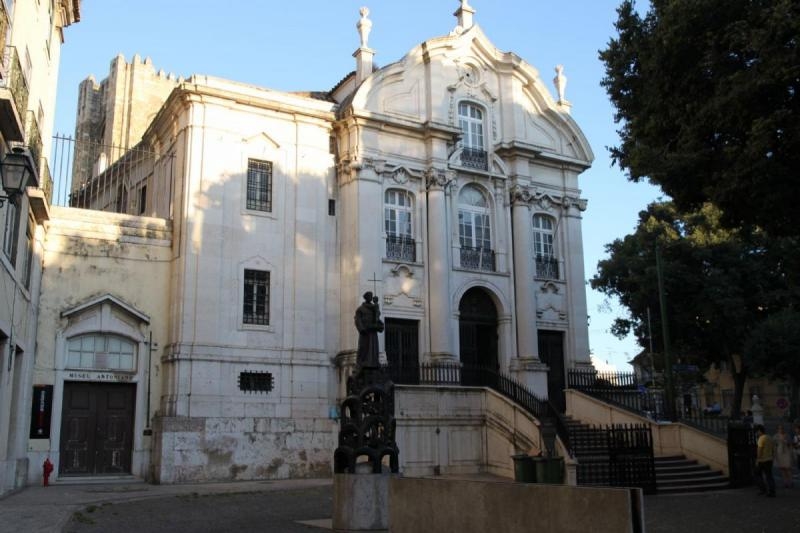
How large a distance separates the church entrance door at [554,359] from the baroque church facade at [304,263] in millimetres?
82

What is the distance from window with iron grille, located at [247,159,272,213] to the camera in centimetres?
2444

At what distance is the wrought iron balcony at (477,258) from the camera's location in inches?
1085

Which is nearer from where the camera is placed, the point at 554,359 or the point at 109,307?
the point at 109,307

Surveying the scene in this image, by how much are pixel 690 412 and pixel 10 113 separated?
34423 mm

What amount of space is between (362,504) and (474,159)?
18159 millimetres

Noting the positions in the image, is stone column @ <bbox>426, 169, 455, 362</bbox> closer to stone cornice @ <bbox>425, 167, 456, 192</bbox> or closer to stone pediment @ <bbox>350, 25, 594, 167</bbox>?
stone cornice @ <bbox>425, 167, 456, 192</bbox>

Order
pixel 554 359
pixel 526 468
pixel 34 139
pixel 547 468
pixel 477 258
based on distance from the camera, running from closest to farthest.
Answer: pixel 547 468 → pixel 526 468 → pixel 34 139 → pixel 477 258 → pixel 554 359

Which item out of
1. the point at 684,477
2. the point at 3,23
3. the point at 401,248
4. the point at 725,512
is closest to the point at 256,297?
the point at 401,248

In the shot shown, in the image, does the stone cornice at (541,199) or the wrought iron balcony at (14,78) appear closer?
the wrought iron balcony at (14,78)

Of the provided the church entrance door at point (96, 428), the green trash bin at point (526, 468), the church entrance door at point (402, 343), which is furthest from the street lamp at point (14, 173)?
the church entrance door at point (402, 343)

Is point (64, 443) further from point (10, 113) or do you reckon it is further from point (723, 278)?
point (723, 278)

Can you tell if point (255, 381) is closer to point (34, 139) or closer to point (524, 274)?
point (34, 139)

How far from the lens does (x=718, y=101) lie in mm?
12891

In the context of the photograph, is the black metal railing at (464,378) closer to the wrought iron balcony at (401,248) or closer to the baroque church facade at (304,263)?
the baroque church facade at (304,263)
